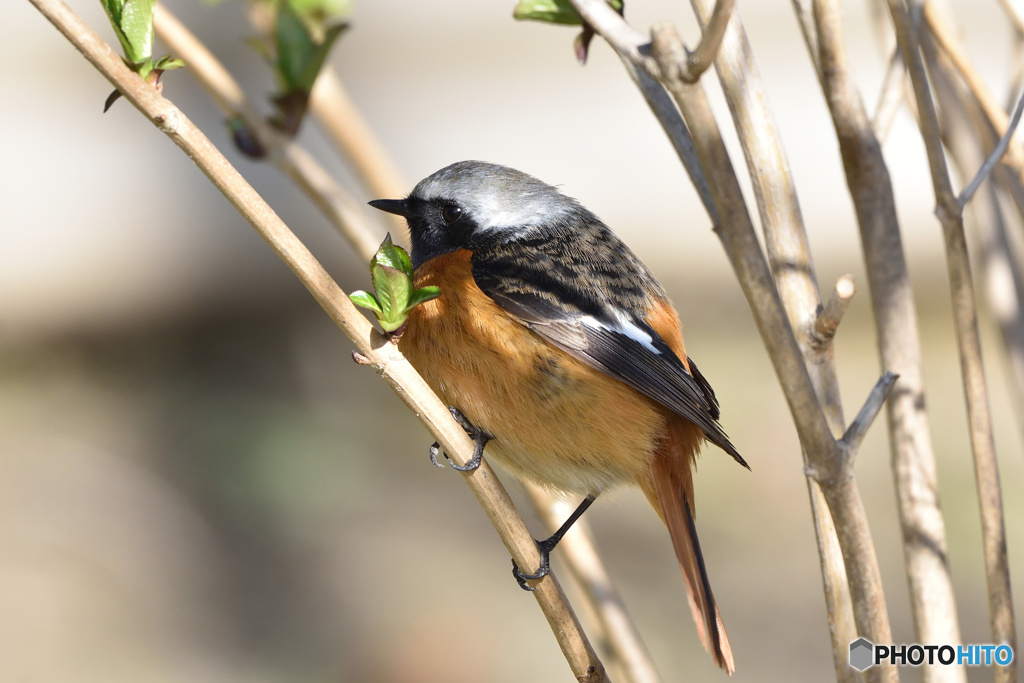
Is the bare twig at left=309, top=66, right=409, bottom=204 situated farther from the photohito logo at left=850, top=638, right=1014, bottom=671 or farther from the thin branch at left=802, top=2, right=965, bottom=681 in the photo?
the photohito logo at left=850, top=638, right=1014, bottom=671

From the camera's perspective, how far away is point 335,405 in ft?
Answer: 21.4

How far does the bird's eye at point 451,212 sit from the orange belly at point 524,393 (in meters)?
0.47

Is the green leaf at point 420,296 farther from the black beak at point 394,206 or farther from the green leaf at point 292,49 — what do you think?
the black beak at point 394,206

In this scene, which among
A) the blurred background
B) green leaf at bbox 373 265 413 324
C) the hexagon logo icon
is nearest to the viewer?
green leaf at bbox 373 265 413 324

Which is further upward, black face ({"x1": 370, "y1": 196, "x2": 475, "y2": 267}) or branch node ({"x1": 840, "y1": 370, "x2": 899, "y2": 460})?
black face ({"x1": 370, "y1": 196, "x2": 475, "y2": 267})

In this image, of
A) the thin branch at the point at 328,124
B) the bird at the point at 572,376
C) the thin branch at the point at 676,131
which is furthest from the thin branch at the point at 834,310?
the thin branch at the point at 328,124

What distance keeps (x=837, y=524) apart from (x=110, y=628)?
4.56 meters

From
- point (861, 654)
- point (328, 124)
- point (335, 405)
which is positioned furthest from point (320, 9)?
point (335, 405)

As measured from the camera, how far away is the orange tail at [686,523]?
2320mm

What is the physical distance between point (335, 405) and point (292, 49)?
4.36m

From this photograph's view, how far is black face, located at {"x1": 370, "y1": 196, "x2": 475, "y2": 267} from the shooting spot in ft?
9.69

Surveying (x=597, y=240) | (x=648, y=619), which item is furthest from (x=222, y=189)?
(x=648, y=619)

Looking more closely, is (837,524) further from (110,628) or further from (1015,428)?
(1015,428)

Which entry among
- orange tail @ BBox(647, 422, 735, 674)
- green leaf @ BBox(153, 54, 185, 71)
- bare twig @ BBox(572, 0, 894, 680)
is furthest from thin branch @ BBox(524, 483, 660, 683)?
green leaf @ BBox(153, 54, 185, 71)
